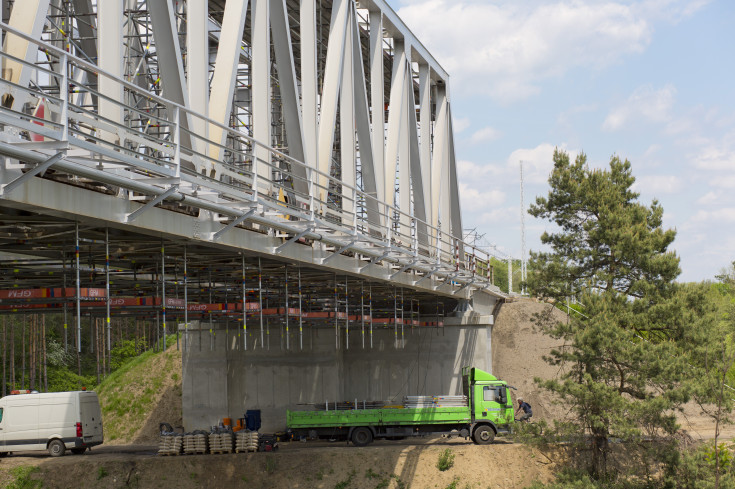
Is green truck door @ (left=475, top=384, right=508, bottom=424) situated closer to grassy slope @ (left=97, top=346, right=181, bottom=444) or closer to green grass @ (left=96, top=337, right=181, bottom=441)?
grassy slope @ (left=97, top=346, right=181, bottom=444)

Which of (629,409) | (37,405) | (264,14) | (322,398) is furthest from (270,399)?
(264,14)

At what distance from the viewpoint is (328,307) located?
39.0 meters

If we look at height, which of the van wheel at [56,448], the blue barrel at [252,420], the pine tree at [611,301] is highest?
the pine tree at [611,301]

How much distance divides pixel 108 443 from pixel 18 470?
14.3 m

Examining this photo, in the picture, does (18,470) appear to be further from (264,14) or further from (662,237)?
(662,237)

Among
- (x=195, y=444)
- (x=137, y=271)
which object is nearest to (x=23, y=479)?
(x=195, y=444)

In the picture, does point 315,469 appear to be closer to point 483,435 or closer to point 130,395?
point 483,435

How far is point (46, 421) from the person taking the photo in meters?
33.7

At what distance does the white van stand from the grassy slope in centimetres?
1238

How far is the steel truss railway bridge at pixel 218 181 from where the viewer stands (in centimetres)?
1305

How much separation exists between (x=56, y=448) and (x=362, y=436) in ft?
40.1

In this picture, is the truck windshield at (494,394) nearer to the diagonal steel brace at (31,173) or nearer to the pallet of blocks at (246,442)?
the pallet of blocks at (246,442)

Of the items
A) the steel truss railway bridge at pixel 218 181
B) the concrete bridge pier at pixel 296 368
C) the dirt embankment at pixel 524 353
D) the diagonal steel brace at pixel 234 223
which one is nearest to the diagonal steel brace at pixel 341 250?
the steel truss railway bridge at pixel 218 181

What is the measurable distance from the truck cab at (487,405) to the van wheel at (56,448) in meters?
16.4
